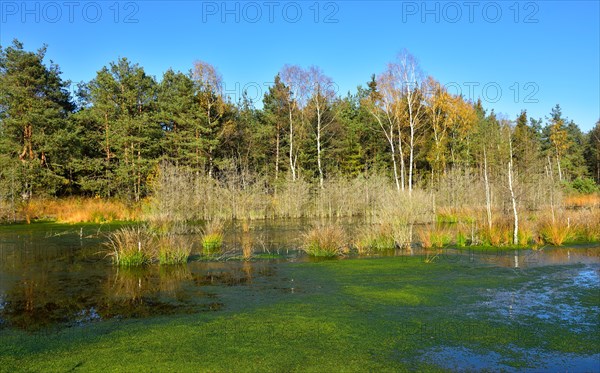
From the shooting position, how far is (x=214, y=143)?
31047mm

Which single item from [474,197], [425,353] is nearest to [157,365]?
[425,353]

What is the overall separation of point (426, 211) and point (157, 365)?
1712 cm

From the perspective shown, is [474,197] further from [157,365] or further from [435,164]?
[157,365]

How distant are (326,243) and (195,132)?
867 inches

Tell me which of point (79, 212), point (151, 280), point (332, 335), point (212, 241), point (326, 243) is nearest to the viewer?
point (332, 335)

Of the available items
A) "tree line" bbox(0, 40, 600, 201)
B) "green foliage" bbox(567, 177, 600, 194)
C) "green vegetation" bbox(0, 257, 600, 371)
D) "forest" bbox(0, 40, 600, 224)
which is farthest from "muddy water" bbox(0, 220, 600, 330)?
"green foliage" bbox(567, 177, 600, 194)

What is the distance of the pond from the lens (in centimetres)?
525

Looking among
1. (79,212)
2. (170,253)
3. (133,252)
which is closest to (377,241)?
(170,253)

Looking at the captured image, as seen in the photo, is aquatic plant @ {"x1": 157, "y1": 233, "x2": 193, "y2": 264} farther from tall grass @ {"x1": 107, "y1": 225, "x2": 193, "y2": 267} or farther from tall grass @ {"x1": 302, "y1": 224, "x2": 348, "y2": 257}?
tall grass @ {"x1": 302, "y1": 224, "x2": 348, "y2": 257}

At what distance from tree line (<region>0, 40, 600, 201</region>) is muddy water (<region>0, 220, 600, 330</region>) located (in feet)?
41.5

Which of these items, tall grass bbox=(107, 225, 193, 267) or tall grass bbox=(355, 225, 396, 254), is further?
tall grass bbox=(355, 225, 396, 254)

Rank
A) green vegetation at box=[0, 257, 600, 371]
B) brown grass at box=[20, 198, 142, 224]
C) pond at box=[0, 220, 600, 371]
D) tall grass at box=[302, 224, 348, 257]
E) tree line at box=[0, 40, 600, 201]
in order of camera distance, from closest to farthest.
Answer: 1. green vegetation at box=[0, 257, 600, 371]
2. pond at box=[0, 220, 600, 371]
3. tall grass at box=[302, 224, 348, 257]
4. brown grass at box=[20, 198, 142, 224]
5. tree line at box=[0, 40, 600, 201]

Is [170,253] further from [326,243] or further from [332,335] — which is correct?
[332,335]

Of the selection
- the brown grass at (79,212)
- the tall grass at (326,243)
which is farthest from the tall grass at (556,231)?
the brown grass at (79,212)
